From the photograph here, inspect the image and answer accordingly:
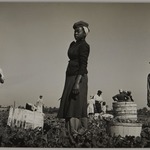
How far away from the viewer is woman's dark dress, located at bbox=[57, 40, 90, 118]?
6656 mm

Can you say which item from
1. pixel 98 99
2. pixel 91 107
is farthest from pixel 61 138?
pixel 98 99

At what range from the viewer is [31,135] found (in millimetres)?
6695

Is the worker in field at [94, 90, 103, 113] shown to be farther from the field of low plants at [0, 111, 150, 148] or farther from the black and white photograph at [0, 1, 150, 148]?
the field of low plants at [0, 111, 150, 148]

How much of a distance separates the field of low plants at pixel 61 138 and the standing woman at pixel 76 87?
14 centimetres

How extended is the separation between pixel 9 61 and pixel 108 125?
185 centimetres

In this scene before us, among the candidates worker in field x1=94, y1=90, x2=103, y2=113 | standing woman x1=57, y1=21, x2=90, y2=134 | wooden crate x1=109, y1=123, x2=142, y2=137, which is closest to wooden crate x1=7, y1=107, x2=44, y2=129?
standing woman x1=57, y1=21, x2=90, y2=134

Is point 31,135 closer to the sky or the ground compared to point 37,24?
closer to the ground

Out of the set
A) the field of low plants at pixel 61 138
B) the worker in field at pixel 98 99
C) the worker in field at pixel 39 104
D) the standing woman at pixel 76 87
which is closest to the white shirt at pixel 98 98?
the worker in field at pixel 98 99

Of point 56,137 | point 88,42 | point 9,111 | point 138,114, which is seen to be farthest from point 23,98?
point 138,114

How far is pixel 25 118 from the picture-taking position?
6.84 m

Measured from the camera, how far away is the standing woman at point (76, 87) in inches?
262

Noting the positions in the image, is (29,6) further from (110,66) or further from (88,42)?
(110,66)

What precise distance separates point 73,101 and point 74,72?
17.5 inches

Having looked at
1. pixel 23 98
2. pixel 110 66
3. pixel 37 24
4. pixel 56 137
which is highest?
pixel 37 24
